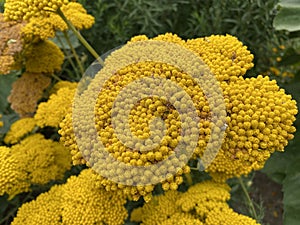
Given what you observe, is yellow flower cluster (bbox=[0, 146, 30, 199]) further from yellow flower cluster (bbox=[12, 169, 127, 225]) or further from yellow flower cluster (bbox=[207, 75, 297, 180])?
yellow flower cluster (bbox=[207, 75, 297, 180])

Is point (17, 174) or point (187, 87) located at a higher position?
point (187, 87)

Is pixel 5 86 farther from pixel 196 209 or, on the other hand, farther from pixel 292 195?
pixel 292 195

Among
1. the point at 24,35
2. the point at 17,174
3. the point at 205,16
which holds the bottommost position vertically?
the point at 17,174

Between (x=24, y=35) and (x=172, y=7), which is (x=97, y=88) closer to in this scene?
(x=24, y=35)

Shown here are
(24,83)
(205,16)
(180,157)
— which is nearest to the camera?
(180,157)

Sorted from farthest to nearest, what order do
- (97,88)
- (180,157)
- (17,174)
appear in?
1. (17,174)
2. (97,88)
3. (180,157)

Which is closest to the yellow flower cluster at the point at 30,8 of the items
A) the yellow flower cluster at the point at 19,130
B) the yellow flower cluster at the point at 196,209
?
the yellow flower cluster at the point at 19,130

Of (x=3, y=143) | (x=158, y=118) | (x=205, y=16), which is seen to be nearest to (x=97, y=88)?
(x=158, y=118)
